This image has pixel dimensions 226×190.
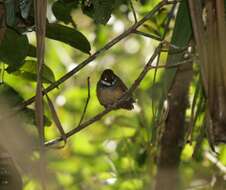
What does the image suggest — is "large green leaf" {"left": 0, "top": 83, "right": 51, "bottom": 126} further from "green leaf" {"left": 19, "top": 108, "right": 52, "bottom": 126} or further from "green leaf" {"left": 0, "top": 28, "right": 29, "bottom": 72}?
"green leaf" {"left": 0, "top": 28, "right": 29, "bottom": 72}

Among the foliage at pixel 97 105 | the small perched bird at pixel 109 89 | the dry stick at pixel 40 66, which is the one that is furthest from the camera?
the small perched bird at pixel 109 89

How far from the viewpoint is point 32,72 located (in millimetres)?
2125

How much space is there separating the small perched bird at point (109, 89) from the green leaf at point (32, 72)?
88 cm

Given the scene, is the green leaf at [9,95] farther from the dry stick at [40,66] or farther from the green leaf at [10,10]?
the dry stick at [40,66]

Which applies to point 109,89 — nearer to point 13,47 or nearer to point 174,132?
point 174,132

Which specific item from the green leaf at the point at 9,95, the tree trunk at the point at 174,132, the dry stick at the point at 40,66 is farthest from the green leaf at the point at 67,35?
the tree trunk at the point at 174,132

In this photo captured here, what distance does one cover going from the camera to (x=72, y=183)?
3.24 meters

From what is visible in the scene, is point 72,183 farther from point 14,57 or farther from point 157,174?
point 14,57

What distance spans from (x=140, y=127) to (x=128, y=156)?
0.14 m

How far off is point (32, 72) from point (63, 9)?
222 mm

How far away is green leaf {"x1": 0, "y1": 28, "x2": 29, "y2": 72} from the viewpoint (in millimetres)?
1874

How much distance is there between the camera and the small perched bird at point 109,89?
3.04 meters

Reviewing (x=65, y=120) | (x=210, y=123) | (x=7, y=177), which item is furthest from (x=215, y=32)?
(x=65, y=120)

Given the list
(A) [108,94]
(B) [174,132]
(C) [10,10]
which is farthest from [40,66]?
(A) [108,94]
